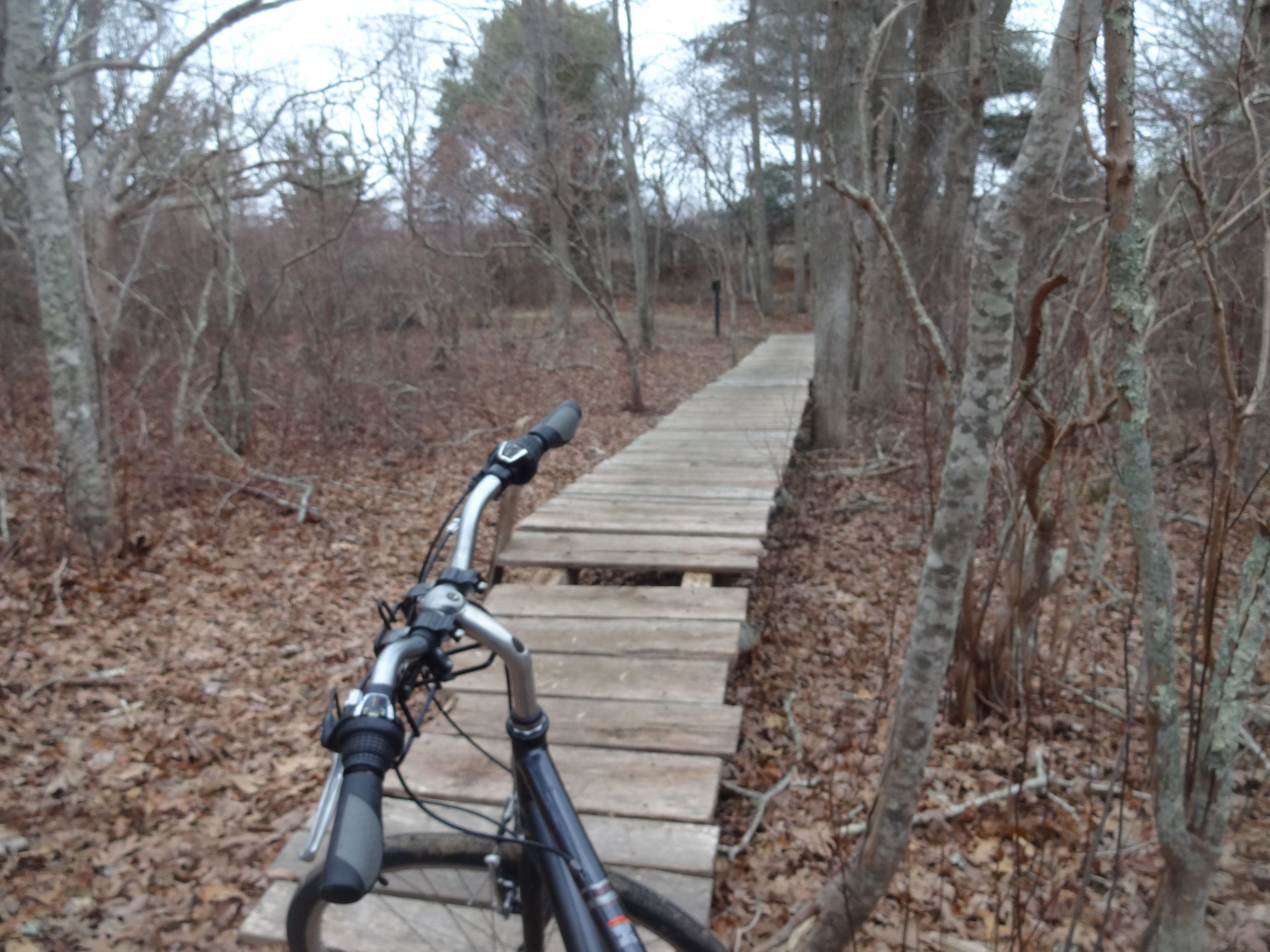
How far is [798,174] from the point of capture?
→ 24.5m

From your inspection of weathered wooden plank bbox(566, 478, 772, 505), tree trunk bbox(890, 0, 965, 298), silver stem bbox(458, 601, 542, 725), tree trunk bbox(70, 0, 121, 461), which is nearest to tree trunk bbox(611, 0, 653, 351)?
tree trunk bbox(890, 0, 965, 298)

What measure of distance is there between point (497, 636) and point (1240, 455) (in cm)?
618

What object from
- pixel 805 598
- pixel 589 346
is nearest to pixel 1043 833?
pixel 805 598

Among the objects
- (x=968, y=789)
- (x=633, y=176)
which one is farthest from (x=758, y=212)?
(x=968, y=789)

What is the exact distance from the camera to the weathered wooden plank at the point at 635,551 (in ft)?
15.4

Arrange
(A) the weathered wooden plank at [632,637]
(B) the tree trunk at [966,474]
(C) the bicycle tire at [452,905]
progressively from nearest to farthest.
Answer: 1. (C) the bicycle tire at [452,905]
2. (B) the tree trunk at [966,474]
3. (A) the weathered wooden plank at [632,637]

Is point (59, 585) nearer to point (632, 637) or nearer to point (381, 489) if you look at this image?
point (381, 489)

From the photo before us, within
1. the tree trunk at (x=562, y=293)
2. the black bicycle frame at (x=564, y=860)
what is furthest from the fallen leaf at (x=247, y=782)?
the tree trunk at (x=562, y=293)

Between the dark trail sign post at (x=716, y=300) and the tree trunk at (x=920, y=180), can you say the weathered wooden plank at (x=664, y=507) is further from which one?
the dark trail sign post at (x=716, y=300)

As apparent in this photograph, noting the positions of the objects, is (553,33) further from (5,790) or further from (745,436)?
(5,790)

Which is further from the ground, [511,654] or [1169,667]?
[511,654]

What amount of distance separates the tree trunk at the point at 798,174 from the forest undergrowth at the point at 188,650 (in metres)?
13.6

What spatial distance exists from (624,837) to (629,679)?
38.4 inches

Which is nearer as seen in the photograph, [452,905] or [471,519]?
[471,519]
